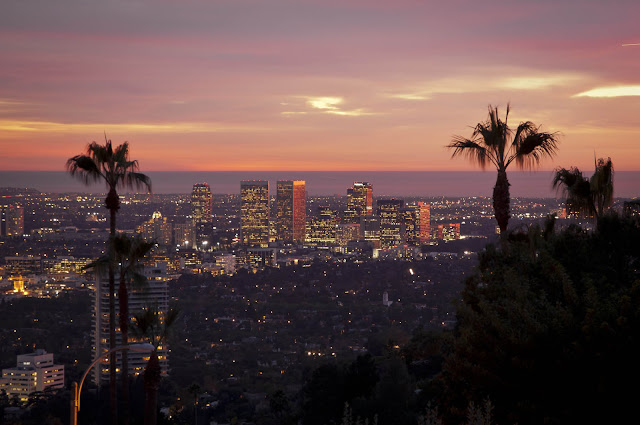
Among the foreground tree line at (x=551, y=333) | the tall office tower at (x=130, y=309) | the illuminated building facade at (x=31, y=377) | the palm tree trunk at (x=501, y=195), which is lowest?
the illuminated building facade at (x=31, y=377)

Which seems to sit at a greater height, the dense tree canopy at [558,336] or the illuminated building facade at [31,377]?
the dense tree canopy at [558,336]

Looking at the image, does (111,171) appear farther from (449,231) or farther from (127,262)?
(449,231)

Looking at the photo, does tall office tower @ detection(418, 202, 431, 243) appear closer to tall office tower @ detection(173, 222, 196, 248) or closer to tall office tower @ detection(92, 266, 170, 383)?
tall office tower @ detection(173, 222, 196, 248)

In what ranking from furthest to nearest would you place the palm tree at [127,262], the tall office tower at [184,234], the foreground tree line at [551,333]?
the tall office tower at [184,234], the palm tree at [127,262], the foreground tree line at [551,333]

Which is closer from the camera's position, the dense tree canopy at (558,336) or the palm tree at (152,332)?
the dense tree canopy at (558,336)

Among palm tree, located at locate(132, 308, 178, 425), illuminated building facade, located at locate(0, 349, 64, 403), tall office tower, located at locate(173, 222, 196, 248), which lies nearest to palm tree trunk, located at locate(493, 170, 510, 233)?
palm tree, located at locate(132, 308, 178, 425)

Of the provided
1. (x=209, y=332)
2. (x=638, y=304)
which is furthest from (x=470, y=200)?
(x=638, y=304)

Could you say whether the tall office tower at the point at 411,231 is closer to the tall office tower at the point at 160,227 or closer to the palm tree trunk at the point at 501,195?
the tall office tower at the point at 160,227

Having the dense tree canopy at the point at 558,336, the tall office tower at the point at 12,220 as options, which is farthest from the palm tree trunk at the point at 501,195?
the tall office tower at the point at 12,220

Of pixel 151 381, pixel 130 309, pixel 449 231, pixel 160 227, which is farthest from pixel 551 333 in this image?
pixel 160 227
